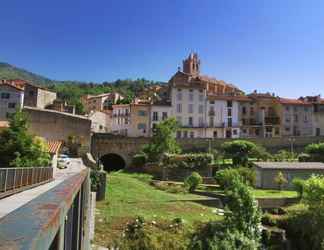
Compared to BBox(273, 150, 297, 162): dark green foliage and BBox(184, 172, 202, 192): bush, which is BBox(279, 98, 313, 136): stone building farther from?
BBox(184, 172, 202, 192): bush

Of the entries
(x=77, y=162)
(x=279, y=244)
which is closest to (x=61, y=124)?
(x=77, y=162)

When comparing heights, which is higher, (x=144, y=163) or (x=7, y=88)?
(x=7, y=88)

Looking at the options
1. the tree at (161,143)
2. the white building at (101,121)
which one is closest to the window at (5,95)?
the white building at (101,121)

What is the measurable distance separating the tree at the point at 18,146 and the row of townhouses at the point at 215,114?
38455 mm

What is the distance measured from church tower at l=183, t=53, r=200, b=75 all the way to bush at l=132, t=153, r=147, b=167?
4633cm

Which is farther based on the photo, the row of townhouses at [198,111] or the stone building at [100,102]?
the stone building at [100,102]

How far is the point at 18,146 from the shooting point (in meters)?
27.2

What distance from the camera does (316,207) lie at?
25094 mm

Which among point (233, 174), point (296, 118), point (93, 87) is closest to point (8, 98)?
point (233, 174)

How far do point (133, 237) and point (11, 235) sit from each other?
17656mm

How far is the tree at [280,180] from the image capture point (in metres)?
38.9

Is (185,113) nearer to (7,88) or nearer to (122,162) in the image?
(122,162)

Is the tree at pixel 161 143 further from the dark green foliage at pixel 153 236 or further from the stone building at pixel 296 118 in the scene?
the stone building at pixel 296 118

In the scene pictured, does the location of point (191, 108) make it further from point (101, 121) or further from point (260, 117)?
point (101, 121)
